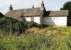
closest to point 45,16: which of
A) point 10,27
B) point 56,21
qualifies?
point 56,21

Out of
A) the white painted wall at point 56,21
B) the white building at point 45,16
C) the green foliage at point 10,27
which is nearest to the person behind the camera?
the green foliage at point 10,27

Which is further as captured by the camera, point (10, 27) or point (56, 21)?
point (56, 21)

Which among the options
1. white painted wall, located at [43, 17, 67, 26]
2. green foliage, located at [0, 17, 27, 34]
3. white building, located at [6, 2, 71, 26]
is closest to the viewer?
green foliage, located at [0, 17, 27, 34]

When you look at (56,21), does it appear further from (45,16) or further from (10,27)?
(10,27)

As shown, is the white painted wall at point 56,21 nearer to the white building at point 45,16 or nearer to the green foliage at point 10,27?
the white building at point 45,16

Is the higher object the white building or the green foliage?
the green foliage

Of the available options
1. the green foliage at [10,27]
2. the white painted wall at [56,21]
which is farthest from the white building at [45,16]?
the green foliage at [10,27]

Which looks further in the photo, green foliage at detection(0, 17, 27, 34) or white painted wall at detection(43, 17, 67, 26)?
white painted wall at detection(43, 17, 67, 26)

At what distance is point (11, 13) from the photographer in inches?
2424

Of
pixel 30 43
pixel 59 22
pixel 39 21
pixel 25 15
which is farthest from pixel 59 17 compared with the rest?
pixel 30 43

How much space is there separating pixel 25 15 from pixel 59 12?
8714 mm

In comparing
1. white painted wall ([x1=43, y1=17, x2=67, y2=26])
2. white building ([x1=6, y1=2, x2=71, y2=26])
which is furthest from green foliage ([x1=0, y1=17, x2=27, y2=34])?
white building ([x1=6, y1=2, x2=71, y2=26])

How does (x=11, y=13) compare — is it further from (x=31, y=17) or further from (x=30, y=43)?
(x=30, y=43)

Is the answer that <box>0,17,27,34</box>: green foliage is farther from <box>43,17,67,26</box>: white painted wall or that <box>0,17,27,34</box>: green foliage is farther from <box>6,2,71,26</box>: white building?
<box>6,2,71,26</box>: white building
